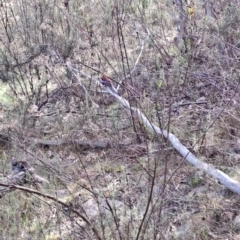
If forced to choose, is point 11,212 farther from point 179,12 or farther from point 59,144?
point 179,12

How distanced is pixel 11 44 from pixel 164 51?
1.66 meters

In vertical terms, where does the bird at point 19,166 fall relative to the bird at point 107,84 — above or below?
below

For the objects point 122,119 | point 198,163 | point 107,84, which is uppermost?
point 107,84

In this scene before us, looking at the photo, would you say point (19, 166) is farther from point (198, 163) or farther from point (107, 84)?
point (198, 163)

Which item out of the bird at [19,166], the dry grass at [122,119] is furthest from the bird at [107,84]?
the bird at [19,166]

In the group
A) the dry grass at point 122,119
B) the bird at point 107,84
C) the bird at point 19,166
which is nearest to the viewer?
the dry grass at point 122,119

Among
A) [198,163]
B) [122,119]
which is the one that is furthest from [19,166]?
[198,163]

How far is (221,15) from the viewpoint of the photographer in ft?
15.9

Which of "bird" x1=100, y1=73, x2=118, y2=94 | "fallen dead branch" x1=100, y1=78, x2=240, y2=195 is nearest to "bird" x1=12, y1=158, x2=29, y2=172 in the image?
"fallen dead branch" x1=100, y1=78, x2=240, y2=195

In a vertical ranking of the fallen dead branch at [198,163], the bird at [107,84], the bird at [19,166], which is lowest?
the bird at [19,166]

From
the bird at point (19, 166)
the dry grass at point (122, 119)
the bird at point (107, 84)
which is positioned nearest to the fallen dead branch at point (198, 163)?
the dry grass at point (122, 119)

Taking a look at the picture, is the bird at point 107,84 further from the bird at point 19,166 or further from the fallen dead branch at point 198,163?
the bird at point 19,166

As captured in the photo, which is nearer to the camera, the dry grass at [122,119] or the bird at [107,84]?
the dry grass at [122,119]

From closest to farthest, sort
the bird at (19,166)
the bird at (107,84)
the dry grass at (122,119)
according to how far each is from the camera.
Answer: the dry grass at (122,119), the bird at (19,166), the bird at (107,84)
